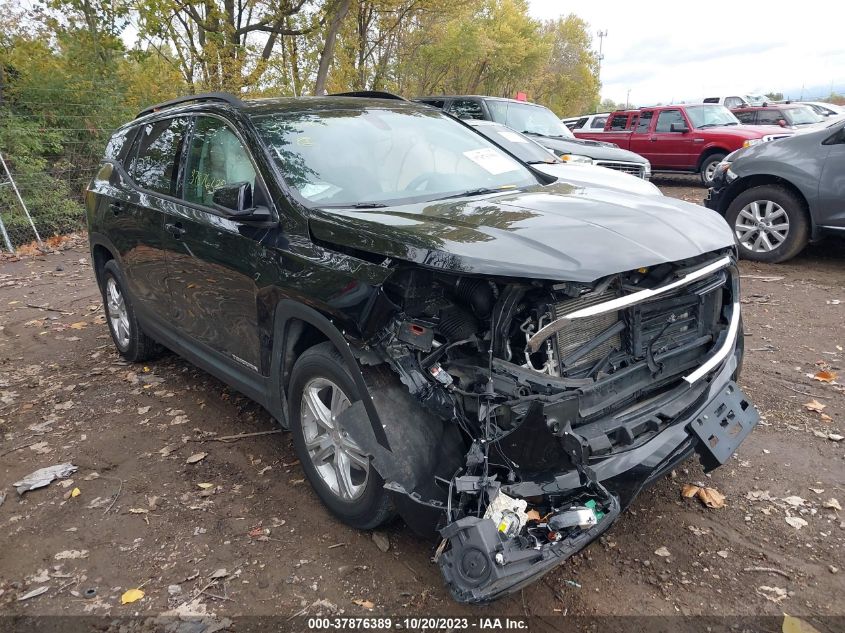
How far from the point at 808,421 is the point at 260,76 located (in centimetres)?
1549

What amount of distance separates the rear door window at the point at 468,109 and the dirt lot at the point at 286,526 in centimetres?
763

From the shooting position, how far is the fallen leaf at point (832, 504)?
3.02 metres

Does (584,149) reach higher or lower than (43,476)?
higher

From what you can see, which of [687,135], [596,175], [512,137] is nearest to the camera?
[596,175]

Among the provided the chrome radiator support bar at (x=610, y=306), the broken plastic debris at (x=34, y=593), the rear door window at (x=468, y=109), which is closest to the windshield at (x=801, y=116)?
the rear door window at (x=468, y=109)

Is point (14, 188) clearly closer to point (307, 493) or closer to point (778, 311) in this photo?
point (307, 493)

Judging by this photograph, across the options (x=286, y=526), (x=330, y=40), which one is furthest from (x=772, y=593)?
(x=330, y=40)

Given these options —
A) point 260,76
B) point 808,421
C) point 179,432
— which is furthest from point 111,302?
point 260,76

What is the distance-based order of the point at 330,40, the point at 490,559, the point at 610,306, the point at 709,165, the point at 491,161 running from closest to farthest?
the point at 490,559 → the point at 610,306 → the point at 491,161 → the point at 709,165 → the point at 330,40

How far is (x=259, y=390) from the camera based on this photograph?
3391 mm

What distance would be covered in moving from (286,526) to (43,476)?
65.5 inches

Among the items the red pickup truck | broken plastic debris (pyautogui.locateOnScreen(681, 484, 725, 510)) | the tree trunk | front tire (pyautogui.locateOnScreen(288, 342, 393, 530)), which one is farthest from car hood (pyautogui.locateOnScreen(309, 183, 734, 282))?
the tree trunk

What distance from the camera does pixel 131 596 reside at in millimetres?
2682

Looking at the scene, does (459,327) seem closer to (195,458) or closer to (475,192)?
(475,192)
